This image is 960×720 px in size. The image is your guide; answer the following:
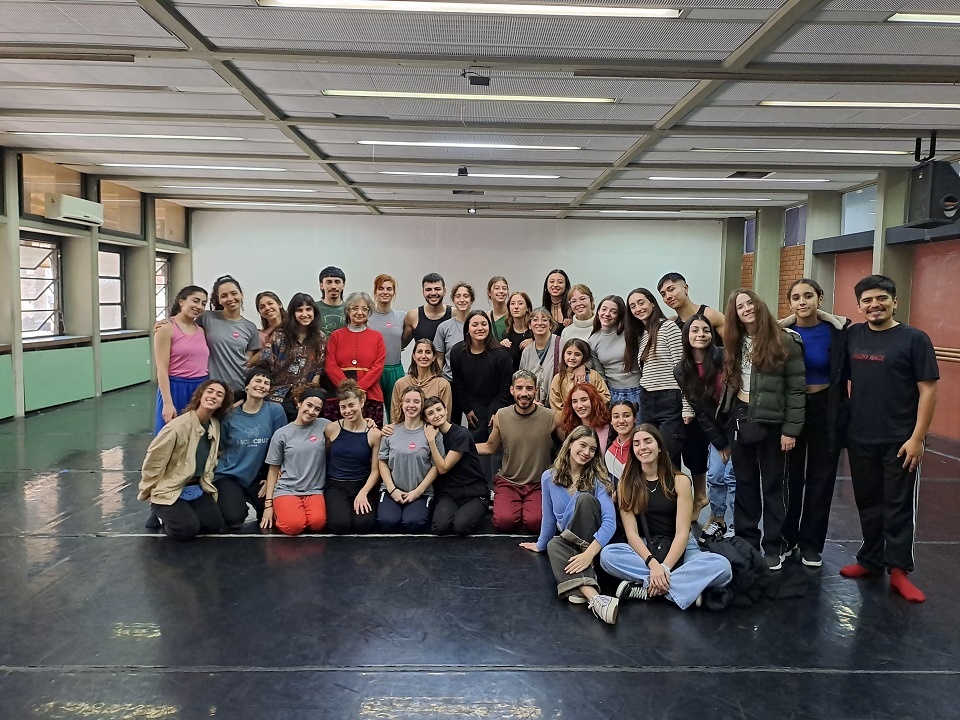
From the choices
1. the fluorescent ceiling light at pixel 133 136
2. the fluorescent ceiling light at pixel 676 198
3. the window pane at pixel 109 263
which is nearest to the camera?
the fluorescent ceiling light at pixel 133 136

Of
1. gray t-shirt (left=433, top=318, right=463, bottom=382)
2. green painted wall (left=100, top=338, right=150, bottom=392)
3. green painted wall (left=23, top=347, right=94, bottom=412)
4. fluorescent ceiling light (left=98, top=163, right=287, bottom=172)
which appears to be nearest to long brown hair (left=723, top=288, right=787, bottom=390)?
gray t-shirt (left=433, top=318, right=463, bottom=382)

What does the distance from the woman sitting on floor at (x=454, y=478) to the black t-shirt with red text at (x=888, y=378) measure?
2.11 meters

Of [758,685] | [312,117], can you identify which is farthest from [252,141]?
[758,685]

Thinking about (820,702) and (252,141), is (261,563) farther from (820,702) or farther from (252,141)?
(252,141)

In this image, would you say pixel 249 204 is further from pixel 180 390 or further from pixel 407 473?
pixel 407 473

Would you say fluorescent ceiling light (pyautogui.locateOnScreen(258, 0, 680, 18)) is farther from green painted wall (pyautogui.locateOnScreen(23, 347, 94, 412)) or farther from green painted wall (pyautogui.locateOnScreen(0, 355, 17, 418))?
green painted wall (pyautogui.locateOnScreen(23, 347, 94, 412))

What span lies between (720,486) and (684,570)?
127 centimetres

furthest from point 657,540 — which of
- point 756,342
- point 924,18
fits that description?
point 924,18

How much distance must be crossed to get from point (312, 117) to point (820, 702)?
5567 millimetres

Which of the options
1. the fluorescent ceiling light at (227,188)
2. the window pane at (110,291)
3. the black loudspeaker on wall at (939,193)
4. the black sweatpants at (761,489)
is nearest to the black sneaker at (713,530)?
the black sweatpants at (761,489)

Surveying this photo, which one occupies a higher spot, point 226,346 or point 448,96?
point 448,96

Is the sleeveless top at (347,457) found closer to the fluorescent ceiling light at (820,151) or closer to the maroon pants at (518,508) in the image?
the maroon pants at (518,508)

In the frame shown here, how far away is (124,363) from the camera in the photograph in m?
10.4

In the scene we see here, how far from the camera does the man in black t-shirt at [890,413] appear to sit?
129 inches
